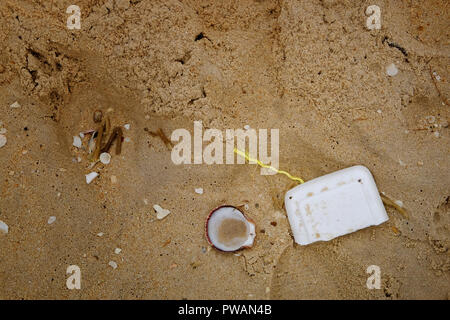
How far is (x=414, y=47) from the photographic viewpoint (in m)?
2.96

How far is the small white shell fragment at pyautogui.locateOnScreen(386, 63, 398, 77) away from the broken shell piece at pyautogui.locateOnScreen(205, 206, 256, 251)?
1540 mm

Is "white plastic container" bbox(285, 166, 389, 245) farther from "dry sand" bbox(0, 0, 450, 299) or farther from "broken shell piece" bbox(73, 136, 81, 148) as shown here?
"broken shell piece" bbox(73, 136, 81, 148)

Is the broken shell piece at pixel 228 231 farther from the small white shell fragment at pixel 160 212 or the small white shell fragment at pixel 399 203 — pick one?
the small white shell fragment at pixel 399 203

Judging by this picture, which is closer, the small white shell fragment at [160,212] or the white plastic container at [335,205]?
the white plastic container at [335,205]

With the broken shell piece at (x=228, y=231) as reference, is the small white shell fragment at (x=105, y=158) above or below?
above

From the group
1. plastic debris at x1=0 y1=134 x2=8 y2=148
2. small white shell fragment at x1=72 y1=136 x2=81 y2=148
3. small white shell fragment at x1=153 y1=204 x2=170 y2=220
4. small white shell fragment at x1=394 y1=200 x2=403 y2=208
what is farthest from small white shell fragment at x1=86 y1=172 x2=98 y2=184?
small white shell fragment at x1=394 y1=200 x2=403 y2=208

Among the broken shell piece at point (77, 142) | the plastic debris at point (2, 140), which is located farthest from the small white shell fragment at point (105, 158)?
the plastic debris at point (2, 140)

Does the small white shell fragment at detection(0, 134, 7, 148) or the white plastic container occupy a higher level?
the small white shell fragment at detection(0, 134, 7, 148)

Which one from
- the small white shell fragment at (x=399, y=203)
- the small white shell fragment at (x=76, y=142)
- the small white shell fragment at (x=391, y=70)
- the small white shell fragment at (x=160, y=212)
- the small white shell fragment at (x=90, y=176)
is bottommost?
the small white shell fragment at (x=160, y=212)

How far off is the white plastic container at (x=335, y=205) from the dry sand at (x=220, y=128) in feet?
0.39

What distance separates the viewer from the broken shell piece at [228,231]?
291 centimetres

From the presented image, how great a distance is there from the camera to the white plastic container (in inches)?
112

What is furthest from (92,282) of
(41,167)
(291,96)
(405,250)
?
(405,250)

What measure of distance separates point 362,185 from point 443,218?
0.67 metres
